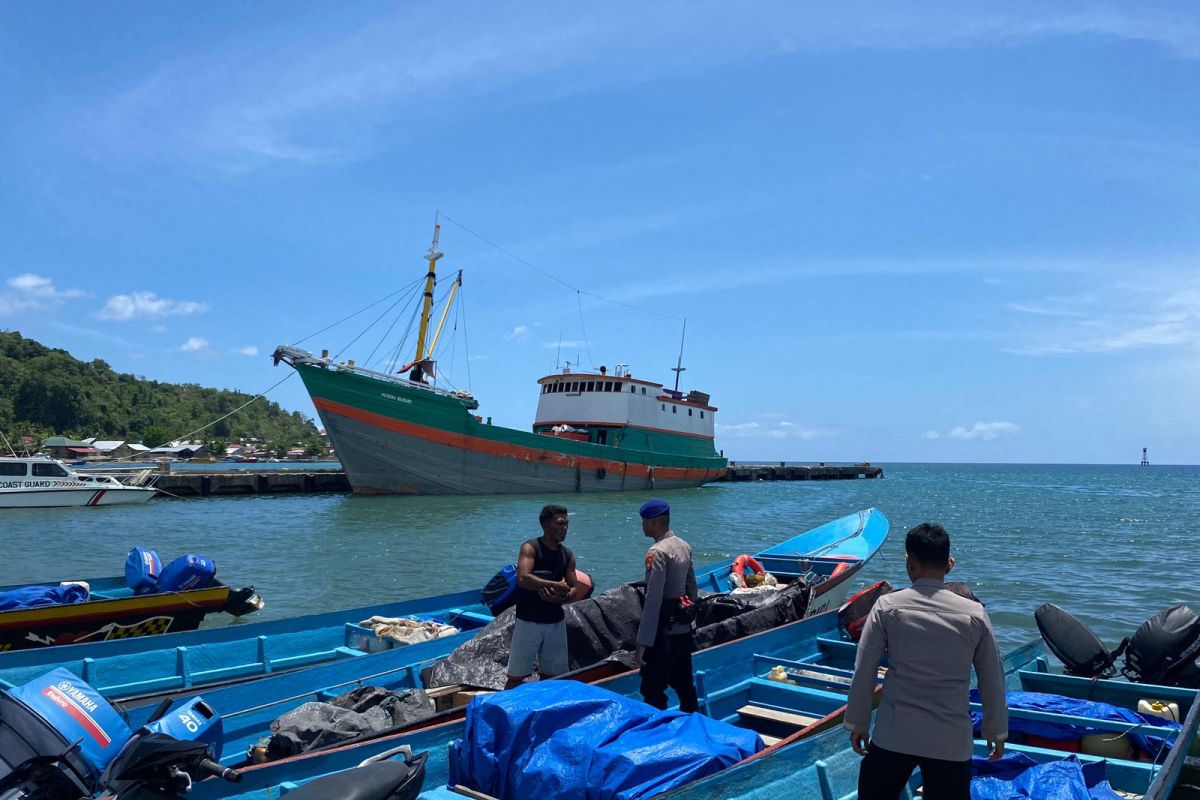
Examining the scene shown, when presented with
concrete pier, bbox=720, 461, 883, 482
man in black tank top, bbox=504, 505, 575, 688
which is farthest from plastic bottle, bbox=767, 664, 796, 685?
concrete pier, bbox=720, 461, 883, 482

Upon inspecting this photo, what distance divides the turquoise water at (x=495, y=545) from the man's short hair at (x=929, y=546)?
1039 cm

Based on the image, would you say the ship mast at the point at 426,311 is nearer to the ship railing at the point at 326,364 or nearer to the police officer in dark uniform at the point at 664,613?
the ship railing at the point at 326,364

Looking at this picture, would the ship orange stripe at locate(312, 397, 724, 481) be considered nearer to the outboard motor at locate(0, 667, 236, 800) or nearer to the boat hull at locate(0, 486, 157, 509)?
the boat hull at locate(0, 486, 157, 509)

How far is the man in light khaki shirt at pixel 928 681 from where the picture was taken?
2936 millimetres

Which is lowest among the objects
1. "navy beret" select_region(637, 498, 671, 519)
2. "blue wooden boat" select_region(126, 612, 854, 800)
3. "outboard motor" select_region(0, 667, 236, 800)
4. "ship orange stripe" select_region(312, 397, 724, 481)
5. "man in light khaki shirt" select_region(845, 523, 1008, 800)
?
"blue wooden boat" select_region(126, 612, 854, 800)

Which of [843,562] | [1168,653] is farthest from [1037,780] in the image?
[843,562]

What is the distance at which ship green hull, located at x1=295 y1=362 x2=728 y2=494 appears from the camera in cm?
3441

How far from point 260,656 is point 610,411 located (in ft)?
114

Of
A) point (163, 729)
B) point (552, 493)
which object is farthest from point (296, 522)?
point (163, 729)

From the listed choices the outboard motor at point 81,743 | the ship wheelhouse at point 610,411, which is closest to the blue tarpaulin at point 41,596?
the outboard motor at point 81,743

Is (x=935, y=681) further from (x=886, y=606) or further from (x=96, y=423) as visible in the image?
(x=96, y=423)

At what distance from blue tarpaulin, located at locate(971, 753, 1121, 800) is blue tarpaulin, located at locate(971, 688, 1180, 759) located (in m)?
0.61

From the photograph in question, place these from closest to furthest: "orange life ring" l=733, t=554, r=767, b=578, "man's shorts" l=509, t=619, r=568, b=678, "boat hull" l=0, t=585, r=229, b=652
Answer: "man's shorts" l=509, t=619, r=568, b=678 → "boat hull" l=0, t=585, r=229, b=652 → "orange life ring" l=733, t=554, r=767, b=578

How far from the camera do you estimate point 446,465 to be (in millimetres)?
36719
